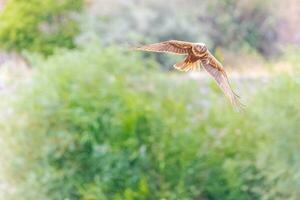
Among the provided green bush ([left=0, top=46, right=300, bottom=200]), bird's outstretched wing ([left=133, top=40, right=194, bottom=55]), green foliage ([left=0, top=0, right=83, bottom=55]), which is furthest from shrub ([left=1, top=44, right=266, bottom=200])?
green foliage ([left=0, top=0, right=83, bottom=55])

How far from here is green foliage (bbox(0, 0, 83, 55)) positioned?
15.8 meters

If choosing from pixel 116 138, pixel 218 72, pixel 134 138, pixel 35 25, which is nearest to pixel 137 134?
pixel 134 138

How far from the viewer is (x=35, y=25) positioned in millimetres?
15992

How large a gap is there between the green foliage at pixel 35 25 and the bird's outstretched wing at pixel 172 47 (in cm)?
1352

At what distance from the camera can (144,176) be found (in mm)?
8117

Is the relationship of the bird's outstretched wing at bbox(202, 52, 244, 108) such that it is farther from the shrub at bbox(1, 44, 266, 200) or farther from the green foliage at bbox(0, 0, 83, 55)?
the green foliage at bbox(0, 0, 83, 55)

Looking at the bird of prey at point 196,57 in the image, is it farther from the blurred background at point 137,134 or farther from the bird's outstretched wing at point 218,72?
the blurred background at point 137,134

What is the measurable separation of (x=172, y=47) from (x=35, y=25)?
46.0 ft

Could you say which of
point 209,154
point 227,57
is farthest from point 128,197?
point 227,57

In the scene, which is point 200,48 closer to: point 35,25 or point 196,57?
point 196,57

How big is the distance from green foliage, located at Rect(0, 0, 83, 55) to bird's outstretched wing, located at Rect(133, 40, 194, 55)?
44.4 ft

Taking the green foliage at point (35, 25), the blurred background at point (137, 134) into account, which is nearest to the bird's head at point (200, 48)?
the blurred background at point (137, 134)

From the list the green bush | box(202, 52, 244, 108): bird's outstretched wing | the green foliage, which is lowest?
box(202, 52, 244, 108): bird's outstretched wing

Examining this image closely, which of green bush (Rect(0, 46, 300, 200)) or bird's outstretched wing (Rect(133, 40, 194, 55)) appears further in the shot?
green bush (Rect(0, 46, 300, 200))
